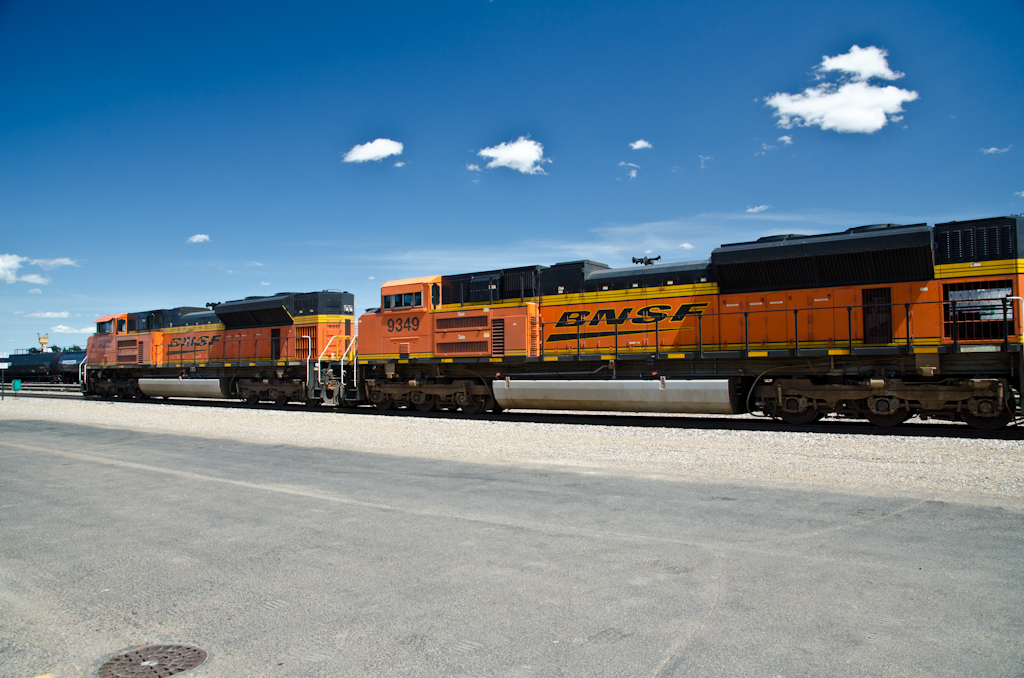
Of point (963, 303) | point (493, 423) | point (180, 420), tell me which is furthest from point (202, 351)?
point (963, 303)

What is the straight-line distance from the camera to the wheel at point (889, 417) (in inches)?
504

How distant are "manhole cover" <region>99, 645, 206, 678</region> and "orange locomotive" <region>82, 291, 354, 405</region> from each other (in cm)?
1753

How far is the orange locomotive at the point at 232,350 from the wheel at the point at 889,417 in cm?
1494

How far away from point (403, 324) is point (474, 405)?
10.7ft

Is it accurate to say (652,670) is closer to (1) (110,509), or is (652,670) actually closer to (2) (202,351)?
(1) (110,509)

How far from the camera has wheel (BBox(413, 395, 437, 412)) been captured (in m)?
18.8

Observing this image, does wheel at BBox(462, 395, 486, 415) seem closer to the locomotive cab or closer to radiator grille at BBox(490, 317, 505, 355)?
radiator grille at BBox(490, 317, 505, 355)

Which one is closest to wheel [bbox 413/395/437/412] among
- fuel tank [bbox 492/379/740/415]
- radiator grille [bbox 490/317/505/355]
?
fuel tank [bbox 492/379/740/415]

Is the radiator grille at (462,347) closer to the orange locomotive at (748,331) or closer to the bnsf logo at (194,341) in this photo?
the orange locomotive at (748,331)

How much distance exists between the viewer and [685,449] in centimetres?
1094

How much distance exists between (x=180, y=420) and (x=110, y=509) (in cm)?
1235

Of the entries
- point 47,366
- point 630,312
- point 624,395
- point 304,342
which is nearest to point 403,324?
point 304,342

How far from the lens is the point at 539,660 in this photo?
338cm

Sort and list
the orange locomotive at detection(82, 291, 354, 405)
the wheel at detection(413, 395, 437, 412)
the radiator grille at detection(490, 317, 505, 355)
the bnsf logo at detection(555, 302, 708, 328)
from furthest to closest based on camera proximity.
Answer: the orange locomotive at detection(82, 291, 354, 405) < the wheel at detection(413, 395, 437, 412) < the radiator grille at detection(490, 317, 505, 355) < the bnsf logo at detection(555, 302, 708, 328)
